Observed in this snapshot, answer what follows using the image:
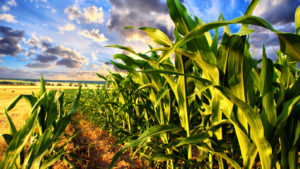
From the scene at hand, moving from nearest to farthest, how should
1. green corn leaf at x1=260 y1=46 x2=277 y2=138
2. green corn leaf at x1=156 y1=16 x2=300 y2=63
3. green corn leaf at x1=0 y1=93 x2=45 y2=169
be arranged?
green corn leaf at x1=156 y1=16 x2=300 y2=63
green corn leaf at x1=260 y1=46 x2=277 y2=138
green corn leaf at x1=0 y1=93 x2=45 y2=169

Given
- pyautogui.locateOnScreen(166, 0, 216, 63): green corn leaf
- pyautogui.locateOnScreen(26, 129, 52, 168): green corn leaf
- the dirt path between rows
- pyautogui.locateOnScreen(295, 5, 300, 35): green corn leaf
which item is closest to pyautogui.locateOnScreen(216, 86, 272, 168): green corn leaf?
pyautogui.locateOnScreen(166, 0, 216, 63): green corn leaf

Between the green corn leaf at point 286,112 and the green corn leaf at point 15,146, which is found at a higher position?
the green corn leaf at point 286,112

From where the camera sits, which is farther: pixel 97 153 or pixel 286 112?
pixel 97 153

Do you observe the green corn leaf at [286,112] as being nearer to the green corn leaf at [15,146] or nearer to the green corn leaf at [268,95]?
the green corn leaf at [268,95]

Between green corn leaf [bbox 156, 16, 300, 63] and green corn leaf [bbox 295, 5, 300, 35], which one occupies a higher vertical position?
green corn leaf [bbox 295, 5, 300, 35]

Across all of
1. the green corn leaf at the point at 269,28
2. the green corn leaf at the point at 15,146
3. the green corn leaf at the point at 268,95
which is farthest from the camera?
the green corn leaf at the point at 15,146

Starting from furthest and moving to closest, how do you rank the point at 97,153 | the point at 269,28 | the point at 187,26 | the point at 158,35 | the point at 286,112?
the point at 97,153 → the point at 158,35 → the point at 187,26 → the point at 286,112 → the point at 269,28

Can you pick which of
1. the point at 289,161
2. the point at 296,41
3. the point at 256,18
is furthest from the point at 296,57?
the point at 289,161

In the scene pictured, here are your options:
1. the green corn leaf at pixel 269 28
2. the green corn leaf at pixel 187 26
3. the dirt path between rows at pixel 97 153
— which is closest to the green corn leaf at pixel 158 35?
the green corn leaf at pixel 187 26

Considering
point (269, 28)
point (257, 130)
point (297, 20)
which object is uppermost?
point (297, 20)

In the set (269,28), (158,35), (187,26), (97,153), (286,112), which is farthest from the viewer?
(97,153)

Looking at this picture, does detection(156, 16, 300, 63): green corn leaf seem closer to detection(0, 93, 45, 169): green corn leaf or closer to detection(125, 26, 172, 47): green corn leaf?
detection(125, 26, 172, 47): green corn leaf

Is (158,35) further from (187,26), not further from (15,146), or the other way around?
(15,146)

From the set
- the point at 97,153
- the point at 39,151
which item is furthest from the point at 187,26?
the point at 97,153
